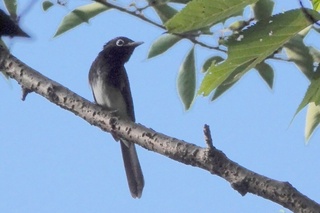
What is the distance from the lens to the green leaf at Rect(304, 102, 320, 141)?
5.49 ft

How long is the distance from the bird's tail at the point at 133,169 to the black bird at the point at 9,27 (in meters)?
2.80

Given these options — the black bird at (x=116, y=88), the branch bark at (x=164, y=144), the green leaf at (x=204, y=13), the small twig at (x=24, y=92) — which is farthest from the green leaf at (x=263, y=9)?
the black bird at (x=116, y=88)

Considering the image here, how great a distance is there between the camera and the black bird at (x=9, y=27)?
6.13 ft

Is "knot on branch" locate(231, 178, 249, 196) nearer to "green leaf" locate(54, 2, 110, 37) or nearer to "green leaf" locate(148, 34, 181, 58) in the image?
"green leaf" locate(148, 34, 181, 58)

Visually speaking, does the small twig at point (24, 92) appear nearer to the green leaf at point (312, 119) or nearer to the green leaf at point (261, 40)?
the green leaf at point (312, 119)

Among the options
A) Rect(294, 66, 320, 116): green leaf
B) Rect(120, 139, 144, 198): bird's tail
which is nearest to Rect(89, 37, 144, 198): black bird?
Rect(120, 139, 144, 198): bird's tail

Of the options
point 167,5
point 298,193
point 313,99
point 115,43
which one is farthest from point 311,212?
point 115,43

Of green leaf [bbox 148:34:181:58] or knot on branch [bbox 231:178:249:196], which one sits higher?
green leaf [bbox 148:34:181:58]

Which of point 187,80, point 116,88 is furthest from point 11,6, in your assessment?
point 116,88

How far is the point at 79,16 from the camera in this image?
2184mm

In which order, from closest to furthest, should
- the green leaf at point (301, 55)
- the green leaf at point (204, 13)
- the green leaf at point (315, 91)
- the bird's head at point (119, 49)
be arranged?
the green leaf at point (204, 13) → the green leaf at point (315, 91) → the green leaf at point (301, 55) → the bird's head at point (119, 49)

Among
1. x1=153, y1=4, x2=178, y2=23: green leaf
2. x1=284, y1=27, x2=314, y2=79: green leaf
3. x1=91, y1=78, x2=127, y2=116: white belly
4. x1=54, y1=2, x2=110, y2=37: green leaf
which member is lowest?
x1=284, y1=27, x2=314, y2=79: green leaf

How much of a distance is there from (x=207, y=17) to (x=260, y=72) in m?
1.19

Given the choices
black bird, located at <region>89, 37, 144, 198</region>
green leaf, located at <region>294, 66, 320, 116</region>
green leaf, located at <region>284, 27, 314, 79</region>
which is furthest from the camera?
black bird, located at <region>89, 37, 144, 198</region>
